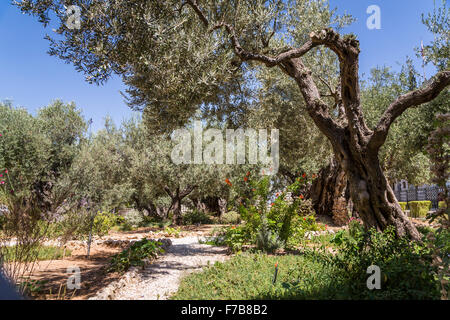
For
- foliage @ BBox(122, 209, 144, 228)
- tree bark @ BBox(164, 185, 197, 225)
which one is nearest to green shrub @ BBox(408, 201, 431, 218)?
tree bark @ BBox(164, 185, 197, 225)

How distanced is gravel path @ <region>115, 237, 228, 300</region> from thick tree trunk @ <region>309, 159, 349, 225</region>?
28.8ft

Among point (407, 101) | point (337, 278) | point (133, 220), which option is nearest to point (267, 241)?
point (337, 278)

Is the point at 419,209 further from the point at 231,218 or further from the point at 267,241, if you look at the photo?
the point at 267,241

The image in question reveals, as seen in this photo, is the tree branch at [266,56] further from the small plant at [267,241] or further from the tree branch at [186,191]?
the tree branch at [186,191]

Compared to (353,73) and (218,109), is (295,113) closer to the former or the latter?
(218,109)

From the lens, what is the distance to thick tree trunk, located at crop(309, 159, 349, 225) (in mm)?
15039

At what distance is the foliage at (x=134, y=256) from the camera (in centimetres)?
579

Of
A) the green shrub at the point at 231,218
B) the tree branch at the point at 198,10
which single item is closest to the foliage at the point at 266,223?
the tree branch at the point at 198,10

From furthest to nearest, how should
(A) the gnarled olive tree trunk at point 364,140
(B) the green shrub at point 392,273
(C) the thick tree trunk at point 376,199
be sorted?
(C) the thick tree trunk at point 376,199
(A) the gnarled olive tree trunk at point 364,140
(B) the green shrub at point 392,273

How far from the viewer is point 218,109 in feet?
28.4

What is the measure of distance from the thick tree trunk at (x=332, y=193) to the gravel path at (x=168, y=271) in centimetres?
877

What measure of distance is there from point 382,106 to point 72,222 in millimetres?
13118
